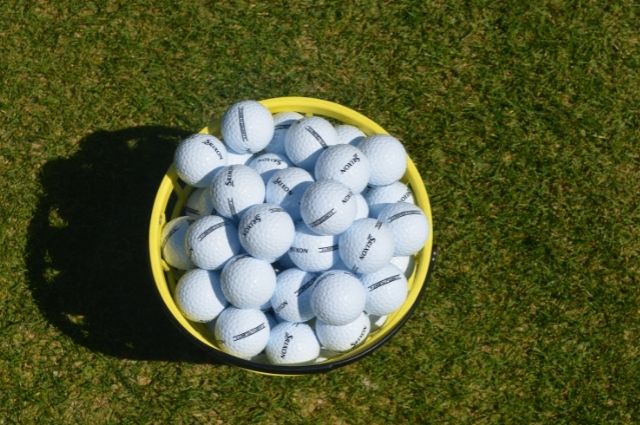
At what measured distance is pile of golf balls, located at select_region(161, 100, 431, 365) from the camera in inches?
92.1

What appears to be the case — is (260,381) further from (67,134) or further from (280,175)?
(67,134)

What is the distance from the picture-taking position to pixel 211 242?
2383mm

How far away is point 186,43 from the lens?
341 centimetres

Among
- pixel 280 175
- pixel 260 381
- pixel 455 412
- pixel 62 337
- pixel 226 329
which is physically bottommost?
pixel 455 412

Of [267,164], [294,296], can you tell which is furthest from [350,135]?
[294,296]

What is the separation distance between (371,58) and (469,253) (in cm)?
109

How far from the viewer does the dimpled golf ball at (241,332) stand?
2369 mm

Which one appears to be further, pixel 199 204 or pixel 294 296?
pixel 199 204

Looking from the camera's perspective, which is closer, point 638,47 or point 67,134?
point 67,134

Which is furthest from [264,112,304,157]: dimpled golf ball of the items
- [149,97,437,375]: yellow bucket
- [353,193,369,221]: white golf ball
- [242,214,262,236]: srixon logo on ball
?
[242,214,262,236]: srixon logo on ball

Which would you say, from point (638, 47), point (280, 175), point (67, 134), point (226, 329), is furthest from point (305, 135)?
→ point (638, 47)

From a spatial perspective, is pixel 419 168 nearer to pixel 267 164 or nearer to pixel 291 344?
pixel 267 164

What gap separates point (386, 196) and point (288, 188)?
42 cm

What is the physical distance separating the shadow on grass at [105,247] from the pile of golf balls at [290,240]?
499 mm
